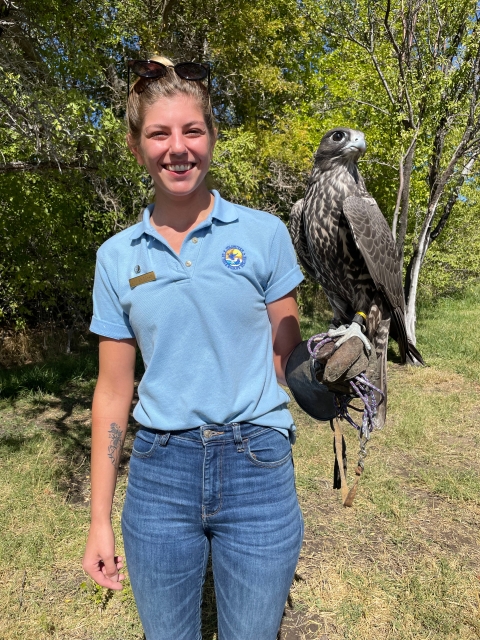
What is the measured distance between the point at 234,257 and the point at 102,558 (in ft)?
3.13

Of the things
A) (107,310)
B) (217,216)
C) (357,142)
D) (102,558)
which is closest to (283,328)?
(217,216)

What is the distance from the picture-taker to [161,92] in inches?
51.0

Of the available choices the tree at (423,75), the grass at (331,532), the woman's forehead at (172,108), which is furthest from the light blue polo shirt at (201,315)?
the tree at (423,75)

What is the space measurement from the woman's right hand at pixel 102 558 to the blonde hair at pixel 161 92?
3.80 ft

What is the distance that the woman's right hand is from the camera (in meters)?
1.37

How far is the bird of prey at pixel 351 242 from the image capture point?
2.20 metres

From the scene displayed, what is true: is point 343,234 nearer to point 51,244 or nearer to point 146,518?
point 146,518

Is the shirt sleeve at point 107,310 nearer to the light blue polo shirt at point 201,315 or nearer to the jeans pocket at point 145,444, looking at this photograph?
the light blue polo shirt at point 201,315

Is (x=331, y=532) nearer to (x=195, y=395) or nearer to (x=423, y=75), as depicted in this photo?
(x=195, y=395)

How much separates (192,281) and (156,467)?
0.52m

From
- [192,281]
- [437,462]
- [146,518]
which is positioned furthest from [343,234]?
[437,462]

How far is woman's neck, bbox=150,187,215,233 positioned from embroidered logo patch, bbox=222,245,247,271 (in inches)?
5.3

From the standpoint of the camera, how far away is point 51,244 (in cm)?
709

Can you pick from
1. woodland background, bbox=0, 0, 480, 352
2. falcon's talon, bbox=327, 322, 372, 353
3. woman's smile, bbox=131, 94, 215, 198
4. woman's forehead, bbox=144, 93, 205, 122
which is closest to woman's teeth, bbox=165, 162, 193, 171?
woman's smile, bbox=131, 94, 215, 198
